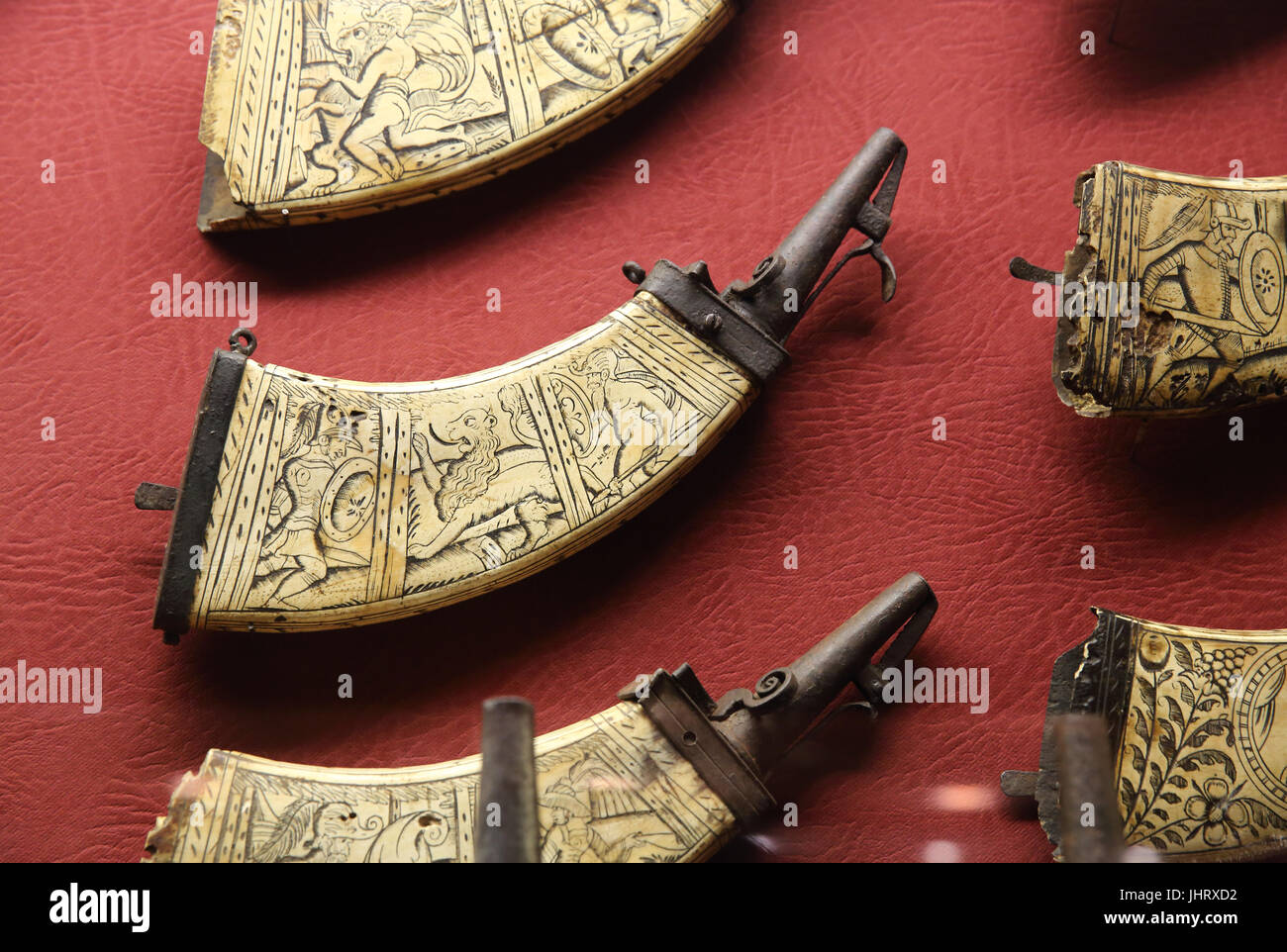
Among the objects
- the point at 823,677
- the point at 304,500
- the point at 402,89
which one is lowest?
the point at 823,677

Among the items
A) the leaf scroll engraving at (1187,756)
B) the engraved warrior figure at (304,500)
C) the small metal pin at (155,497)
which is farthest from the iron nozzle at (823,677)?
the small metal pin at (155,497)

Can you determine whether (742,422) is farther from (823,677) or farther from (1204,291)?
(1204,291)

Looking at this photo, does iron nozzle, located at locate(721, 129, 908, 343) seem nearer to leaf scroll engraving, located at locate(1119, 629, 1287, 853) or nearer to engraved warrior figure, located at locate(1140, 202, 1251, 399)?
engraved warrior figure, located at locate(1140, 202, 1251, 399)

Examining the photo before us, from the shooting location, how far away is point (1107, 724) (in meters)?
1.76

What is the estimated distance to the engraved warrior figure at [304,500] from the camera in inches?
71.0

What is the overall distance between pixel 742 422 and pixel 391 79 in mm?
805

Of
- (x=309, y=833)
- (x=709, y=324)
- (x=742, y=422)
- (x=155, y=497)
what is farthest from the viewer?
(x=742, y=422)

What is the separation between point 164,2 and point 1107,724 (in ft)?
6.33

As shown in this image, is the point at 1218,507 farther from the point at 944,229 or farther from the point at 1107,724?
the point at 944,229

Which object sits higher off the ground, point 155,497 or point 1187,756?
point 155,497

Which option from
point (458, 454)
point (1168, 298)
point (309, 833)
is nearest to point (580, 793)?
point (309, 833)

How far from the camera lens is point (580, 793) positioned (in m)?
1.71
